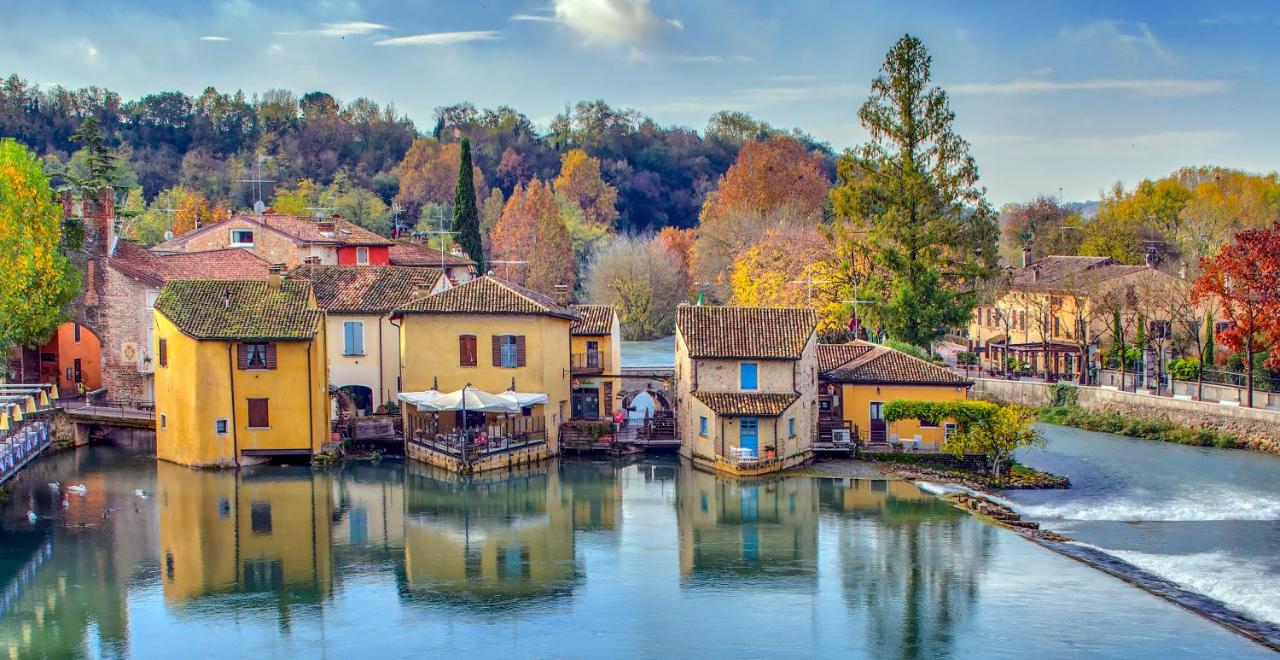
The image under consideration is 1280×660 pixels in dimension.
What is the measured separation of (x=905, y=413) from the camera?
4419cm

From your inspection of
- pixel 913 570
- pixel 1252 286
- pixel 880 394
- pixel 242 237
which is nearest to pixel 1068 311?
pixel 1252 286

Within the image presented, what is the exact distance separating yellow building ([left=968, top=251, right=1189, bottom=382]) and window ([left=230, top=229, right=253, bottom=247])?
3712 cm

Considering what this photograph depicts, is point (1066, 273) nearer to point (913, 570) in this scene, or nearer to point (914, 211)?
point (914, 211)

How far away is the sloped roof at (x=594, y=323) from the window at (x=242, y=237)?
21.1m

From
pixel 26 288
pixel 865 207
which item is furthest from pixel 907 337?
pixel 26 288

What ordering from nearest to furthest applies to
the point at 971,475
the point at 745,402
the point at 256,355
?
the point at 971,475, the point at 745,402, the point at 256,355

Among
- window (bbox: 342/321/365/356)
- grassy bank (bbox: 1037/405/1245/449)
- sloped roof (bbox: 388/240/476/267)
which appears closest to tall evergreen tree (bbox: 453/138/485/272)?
sloped roof (bbox: 388/240/476/267)

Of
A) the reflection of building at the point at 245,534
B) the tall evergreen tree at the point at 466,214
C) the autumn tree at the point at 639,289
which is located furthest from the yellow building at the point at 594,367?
the autumn tree at the point at 639,289

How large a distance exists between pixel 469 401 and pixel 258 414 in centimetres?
677

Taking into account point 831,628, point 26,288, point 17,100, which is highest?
point 17,100

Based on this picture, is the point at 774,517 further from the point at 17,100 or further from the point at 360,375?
the point at 17,100

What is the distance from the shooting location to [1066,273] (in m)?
69.6

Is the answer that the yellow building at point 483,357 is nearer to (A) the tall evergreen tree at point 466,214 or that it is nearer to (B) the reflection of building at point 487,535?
(B) the reflection of building at point 487,535

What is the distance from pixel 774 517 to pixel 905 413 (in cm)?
887
